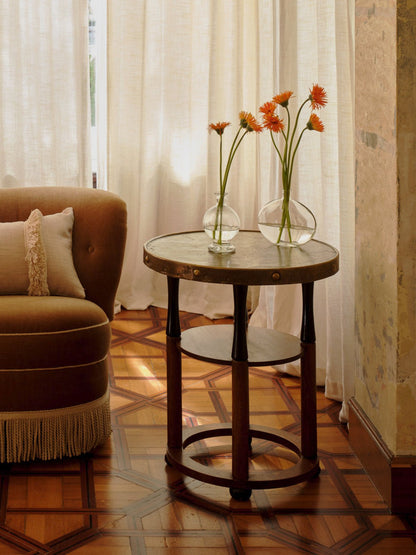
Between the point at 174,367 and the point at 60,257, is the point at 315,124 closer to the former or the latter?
the point at 174,367

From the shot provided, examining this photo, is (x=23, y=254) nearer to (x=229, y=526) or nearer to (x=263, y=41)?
(x=229, y=526)

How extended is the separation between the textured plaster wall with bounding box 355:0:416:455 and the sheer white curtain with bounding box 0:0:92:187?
7.09ft

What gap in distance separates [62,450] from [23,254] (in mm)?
659

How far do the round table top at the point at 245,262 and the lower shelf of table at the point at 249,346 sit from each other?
0.86 ft

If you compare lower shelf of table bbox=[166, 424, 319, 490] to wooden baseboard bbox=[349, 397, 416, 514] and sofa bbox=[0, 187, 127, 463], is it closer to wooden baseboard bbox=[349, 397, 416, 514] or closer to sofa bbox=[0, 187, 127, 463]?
wooden baseboard bbox=[349, 397, 416, 514]

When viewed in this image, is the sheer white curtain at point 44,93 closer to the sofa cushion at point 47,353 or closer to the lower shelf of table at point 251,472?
the sofa cushion at point 47,353

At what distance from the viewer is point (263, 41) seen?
3.76 meters

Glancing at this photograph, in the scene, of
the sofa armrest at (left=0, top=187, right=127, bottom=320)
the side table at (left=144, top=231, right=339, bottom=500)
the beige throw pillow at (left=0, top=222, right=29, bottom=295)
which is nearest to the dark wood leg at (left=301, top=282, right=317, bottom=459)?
the side table at (left=144, top=231, right=339, bottom=500)

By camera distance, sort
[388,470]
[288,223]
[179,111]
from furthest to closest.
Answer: [179,111]
[288,223]
[388,470]

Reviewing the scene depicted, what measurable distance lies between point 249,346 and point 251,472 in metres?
0.39

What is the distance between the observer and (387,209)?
2.23 m

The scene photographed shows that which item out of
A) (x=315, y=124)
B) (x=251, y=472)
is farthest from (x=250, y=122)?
(x=251, y=472)

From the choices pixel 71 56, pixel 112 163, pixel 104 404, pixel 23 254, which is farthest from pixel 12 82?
pixel 104 404

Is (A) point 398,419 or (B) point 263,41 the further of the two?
(B) point 263,41
